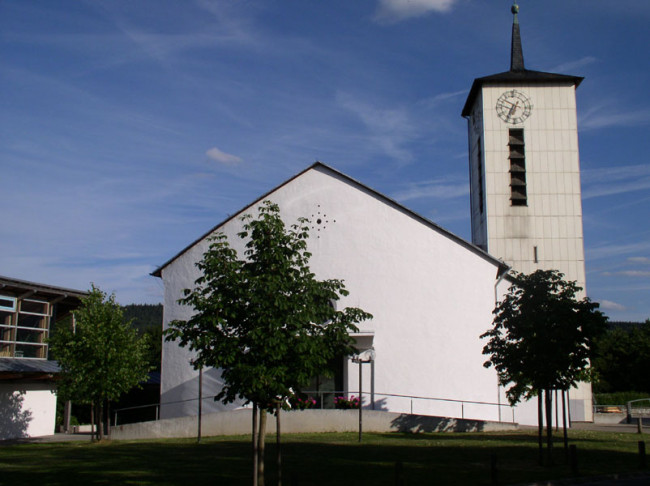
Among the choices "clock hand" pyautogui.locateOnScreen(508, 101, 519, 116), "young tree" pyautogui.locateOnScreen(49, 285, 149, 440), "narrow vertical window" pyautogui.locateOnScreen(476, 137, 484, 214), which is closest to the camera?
"young tree" pyautogui.locateOnScreen(49, 285, 149, 440)

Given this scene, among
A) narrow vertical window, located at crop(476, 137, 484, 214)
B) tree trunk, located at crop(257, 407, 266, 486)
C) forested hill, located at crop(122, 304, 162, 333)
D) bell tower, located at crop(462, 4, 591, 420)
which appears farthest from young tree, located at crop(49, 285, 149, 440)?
forested hill, located at crop(122, 304, 162, 333)

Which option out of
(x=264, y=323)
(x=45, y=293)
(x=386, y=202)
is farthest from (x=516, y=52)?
(x=264, y=323)

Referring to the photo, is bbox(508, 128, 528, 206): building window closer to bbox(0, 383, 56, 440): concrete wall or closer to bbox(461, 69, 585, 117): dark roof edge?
bbox(461, 69, 585, 117): dark roof edge

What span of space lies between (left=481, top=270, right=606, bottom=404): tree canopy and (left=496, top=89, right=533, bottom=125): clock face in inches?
973

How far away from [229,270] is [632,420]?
116 feet

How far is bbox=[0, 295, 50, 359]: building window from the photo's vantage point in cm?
2783

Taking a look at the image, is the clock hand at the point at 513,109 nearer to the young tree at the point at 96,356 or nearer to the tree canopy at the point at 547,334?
the tree canopy at the point at 547,334

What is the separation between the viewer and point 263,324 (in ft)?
39.3

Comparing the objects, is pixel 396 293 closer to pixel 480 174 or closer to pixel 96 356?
pixel 96 356

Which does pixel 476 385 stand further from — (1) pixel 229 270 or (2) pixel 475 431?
(1) pixel 229 270

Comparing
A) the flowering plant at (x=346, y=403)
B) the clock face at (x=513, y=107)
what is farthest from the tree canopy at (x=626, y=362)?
the flowering plant at (x=346, y=403)

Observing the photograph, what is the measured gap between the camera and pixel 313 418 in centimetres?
2531

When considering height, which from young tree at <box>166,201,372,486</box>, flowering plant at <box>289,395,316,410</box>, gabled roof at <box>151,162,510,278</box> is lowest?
flowering plant at <box>289,395,316,410</box>

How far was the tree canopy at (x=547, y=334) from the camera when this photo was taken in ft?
52.1
